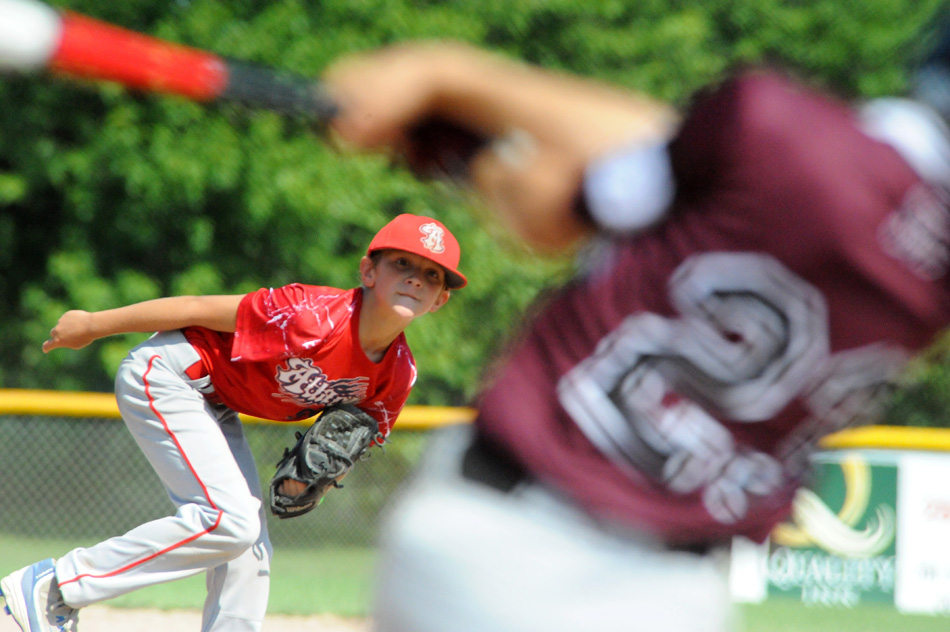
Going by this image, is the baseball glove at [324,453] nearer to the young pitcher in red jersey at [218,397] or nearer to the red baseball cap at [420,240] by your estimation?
A: the young pitcher in red jersey at [218,397]

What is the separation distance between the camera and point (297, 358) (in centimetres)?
354

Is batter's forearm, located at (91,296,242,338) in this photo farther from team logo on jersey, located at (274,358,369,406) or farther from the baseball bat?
the baseball bat

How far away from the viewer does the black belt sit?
1285 mm

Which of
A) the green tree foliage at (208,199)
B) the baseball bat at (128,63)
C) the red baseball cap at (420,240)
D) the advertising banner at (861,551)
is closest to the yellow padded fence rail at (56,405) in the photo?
the green tree foliage at (208,199)

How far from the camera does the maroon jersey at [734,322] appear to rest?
1182 millimetres

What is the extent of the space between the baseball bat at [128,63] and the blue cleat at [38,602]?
113 inches

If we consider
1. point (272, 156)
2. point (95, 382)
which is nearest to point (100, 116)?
point (272, 156)

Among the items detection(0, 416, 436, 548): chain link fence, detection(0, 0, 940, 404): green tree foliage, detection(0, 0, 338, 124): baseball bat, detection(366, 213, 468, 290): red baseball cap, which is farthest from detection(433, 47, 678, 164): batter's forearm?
detection(0, 0, 940, 404): green tree foliage

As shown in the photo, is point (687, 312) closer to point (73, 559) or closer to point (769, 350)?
point (769, 350)

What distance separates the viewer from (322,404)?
383 centimetres

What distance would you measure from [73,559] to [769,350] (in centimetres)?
321

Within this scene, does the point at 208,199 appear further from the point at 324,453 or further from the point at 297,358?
the point at 297,358

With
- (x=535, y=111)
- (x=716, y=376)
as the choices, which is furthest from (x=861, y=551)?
(x=535, y=111)

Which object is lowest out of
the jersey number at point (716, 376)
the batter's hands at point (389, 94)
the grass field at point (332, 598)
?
the grass field at point (332, 598)
